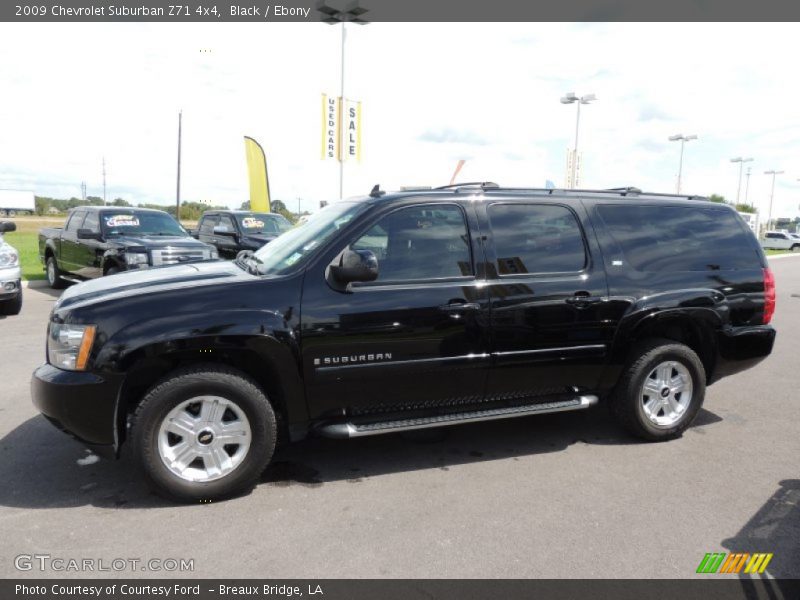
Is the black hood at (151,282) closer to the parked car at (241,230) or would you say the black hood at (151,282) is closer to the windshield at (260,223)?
the parked car at (241,230)

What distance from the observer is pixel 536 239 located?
4320 millimetres

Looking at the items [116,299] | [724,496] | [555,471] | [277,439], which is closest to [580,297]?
[555,471]

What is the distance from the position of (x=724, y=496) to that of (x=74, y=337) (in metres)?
4.05

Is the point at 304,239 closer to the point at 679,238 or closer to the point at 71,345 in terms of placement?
the point at 71,345

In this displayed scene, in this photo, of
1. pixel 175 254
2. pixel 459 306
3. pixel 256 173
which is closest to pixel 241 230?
pixel 175 254

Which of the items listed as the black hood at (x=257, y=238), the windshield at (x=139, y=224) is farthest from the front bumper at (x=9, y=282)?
the black hood at (x=257, y=238)

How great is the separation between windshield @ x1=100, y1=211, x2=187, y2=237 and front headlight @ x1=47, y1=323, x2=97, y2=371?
8057 millimetres

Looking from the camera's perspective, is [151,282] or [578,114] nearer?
[151,282]

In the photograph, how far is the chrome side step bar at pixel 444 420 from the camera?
3729 mm

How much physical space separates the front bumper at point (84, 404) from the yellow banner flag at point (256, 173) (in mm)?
23878

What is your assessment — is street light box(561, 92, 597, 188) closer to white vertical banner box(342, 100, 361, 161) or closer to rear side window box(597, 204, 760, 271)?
white vertical banner box(342, 100, 361, 161)

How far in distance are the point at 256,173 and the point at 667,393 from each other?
24429 millimetres

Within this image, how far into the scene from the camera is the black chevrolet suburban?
3.47 m
